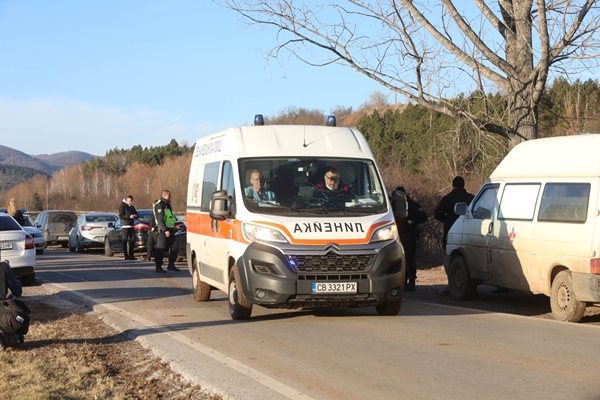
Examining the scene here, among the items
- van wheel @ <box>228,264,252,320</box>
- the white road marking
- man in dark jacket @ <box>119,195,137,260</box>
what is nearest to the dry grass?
the white road marking

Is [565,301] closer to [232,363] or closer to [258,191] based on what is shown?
[258,191]

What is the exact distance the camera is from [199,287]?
14.0 m

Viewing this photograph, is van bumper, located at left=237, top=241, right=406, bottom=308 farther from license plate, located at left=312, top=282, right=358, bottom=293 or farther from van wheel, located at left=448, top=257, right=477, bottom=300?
van wheel, located at left=448, top=257, right=477, bottom=300

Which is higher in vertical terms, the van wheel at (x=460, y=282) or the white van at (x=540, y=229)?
the white van at (x=540, y=229)

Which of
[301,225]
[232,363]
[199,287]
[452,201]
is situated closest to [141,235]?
[452,201]

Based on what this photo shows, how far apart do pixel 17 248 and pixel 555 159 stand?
33.3 feet

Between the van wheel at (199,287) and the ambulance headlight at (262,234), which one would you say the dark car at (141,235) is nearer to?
the van wheel at (199,287)

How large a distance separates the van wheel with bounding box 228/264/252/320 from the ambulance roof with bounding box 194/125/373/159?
1.62 m

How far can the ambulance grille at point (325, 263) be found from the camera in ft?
34.6

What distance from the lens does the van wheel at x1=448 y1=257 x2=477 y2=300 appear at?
14320 millimetres

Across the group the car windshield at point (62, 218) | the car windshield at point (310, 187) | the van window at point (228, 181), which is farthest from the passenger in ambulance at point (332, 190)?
the car windshield at point (62, 218)

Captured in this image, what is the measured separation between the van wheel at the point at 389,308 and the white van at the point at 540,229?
2148 mm

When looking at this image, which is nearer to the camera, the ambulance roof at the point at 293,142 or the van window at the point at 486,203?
the ambulance roof at the point at 293,142

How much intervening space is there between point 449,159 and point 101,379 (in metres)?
16.4
